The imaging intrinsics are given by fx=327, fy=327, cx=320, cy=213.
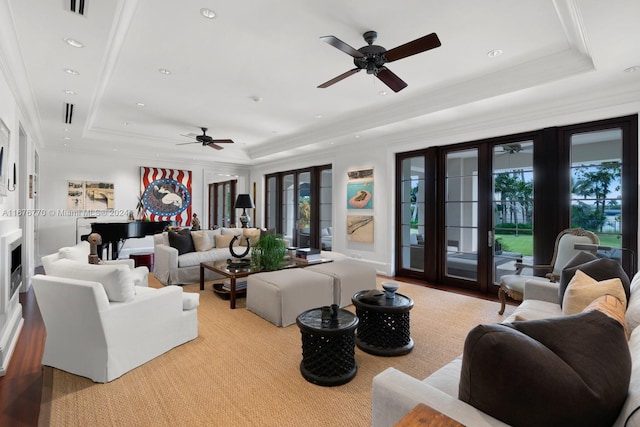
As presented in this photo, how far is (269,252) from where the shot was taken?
4.36 metres

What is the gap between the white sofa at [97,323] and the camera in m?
2.37

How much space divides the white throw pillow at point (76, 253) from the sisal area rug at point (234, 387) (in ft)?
3.64

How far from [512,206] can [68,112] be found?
21.9 feet

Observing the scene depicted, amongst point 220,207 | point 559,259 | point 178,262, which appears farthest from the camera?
point 220,207

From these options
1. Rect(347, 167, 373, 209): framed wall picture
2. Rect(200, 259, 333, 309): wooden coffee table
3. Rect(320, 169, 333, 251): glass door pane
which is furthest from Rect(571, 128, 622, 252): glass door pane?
Rect(320, 169, 333, 251): glass door pane

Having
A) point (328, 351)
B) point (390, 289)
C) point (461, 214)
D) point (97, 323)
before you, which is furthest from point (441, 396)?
point (461, 214)

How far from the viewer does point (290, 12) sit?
2.75 metres

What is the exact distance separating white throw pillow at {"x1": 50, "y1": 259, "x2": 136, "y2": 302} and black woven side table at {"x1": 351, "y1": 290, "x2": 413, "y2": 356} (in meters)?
1.91

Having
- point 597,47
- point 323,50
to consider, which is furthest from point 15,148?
point 597,47

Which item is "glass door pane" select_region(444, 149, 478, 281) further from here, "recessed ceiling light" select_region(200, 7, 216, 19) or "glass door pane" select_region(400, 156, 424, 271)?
"recessed ceiling light" select_region(200, 7, 216, 19)

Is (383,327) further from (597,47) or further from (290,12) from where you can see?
(597,47)

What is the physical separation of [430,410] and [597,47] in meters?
3.48

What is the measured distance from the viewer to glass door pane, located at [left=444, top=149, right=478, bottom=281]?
206 inches

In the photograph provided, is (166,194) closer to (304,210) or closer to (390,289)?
(304,210)
